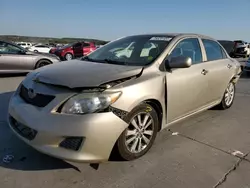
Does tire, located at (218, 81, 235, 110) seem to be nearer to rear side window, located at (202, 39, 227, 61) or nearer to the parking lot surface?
rear side window, located at (202, 39, 227, 61)

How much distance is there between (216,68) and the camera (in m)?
4.56

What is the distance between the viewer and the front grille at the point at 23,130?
2738 mm

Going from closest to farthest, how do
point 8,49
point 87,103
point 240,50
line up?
point 87,103 < point 8,49 < point 240,50

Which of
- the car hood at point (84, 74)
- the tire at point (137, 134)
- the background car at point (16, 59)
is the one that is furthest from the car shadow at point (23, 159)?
the background car at point (16, 59)

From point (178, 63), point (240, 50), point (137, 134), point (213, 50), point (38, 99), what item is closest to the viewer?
point (38, 99)

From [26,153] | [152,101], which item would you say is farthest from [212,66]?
[26,153]

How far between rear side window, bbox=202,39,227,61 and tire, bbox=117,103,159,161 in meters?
1.86

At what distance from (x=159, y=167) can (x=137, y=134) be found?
44 centimetres

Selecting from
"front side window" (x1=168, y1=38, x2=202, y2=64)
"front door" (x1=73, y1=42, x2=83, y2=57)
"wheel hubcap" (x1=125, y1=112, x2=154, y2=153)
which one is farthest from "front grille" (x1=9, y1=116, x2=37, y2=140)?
"front door" (x1=73, y1=42, x2=83, y2=57)

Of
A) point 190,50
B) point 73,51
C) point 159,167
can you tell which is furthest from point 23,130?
point 73,51

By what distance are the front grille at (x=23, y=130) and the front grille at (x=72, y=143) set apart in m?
0.31

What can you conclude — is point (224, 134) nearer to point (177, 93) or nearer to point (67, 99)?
point (177, 93)

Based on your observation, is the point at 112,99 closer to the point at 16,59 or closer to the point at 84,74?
the point at 84,74

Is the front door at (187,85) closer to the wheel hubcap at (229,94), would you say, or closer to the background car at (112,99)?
the background car at (112,99)
